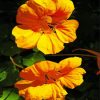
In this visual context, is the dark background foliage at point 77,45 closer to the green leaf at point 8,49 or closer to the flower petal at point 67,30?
the green leaf at point 8,49

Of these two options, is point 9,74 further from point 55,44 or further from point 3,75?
point 55,44

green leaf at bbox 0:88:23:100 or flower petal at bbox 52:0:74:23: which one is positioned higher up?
flower petal at bbox 52:0:74:23

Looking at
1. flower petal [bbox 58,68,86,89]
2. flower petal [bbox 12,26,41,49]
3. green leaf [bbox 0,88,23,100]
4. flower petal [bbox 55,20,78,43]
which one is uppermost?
flower petal [bbox 12,26,41,49]

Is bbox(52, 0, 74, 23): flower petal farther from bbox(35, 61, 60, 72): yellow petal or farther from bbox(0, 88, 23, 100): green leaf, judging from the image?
bbox(0, 88, 23, 100): green leaf

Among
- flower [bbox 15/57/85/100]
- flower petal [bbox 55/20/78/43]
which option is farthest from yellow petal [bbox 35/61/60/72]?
flower petal [bbox 55/20/78/43]

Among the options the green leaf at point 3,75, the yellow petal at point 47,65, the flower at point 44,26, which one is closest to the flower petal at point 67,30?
the flower at point 44,26

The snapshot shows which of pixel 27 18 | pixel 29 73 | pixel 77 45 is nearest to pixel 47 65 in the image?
pixel 29 73

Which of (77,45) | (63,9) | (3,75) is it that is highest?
(63,9)

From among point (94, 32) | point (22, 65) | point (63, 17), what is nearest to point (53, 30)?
point (63, 17)
